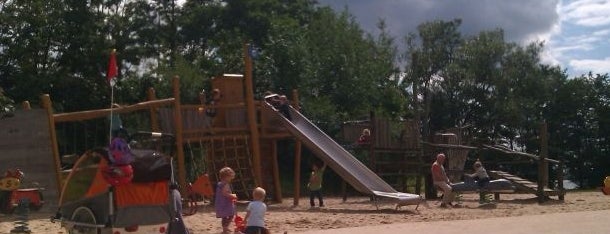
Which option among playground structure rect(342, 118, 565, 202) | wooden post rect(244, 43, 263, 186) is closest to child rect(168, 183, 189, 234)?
wooden post rect(244, 43, 263, 186)

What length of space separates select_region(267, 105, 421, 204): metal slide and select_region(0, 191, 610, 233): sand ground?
42cm

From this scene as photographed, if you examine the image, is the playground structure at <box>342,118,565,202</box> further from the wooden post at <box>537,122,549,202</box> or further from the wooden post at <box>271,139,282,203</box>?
the wooden post at <box>271,139,282,203</box>

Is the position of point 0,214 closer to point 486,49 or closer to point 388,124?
point 388,124

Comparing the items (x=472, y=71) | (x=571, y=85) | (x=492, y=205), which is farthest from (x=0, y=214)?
(x=571, y=85)

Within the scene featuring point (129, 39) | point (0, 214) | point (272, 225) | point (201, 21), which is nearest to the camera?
point (272, 225)

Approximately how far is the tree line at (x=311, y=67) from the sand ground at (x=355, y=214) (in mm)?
4273

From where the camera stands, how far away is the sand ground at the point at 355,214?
15273 millimetres

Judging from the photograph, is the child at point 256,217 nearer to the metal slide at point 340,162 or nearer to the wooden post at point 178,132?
the wooden post at point 178,132

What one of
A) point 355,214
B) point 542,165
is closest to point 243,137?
point 355,214

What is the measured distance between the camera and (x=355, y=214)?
17922mm

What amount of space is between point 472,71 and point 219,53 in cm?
2199

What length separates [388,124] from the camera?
84.5ft

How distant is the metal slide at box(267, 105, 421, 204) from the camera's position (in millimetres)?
19578

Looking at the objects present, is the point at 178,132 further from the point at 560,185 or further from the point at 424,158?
the point at 560,185
